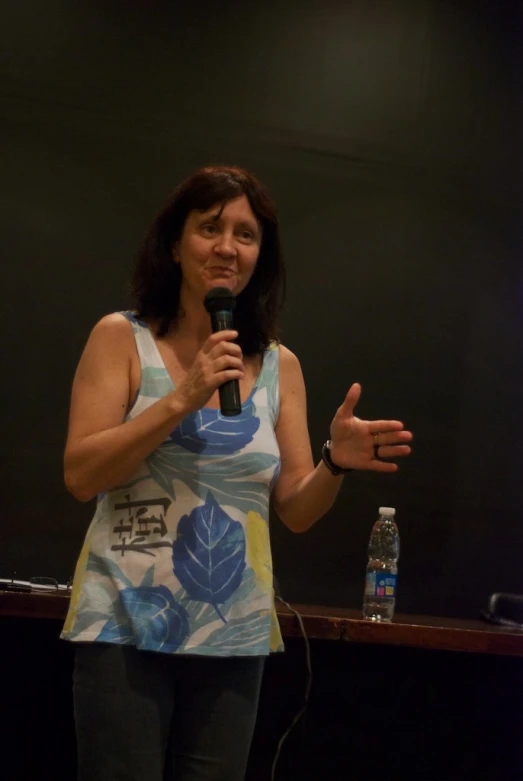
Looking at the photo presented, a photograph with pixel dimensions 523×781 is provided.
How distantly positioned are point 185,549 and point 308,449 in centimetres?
36

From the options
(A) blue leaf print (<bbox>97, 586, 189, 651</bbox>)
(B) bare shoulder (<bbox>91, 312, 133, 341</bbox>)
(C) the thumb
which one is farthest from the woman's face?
(A) blue leaf print (<bbox>97, 586, 189, 651</bbox>)

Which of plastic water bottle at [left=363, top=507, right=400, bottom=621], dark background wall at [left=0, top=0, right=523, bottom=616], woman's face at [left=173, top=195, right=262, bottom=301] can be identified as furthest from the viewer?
dark background wall at [left=0, top=0, right=523, bottom=616]

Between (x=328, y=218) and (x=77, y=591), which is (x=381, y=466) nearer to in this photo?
(x=77, y=591)

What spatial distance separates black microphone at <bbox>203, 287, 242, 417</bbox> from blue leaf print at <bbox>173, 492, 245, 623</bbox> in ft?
0.50

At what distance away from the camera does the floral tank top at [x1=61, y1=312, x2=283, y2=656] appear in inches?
48.3

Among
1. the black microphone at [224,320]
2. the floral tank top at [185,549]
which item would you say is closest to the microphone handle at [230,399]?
the black microphone at [224,320]

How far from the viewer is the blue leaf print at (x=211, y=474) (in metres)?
1.28

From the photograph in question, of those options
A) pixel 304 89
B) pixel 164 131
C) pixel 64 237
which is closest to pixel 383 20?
pixel 304 89

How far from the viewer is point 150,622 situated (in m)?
1.21

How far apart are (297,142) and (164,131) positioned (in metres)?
0.43

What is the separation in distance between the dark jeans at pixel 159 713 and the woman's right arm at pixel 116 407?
0.83 feet

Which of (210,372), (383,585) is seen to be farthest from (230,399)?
(383,585)

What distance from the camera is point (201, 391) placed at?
1.20 m

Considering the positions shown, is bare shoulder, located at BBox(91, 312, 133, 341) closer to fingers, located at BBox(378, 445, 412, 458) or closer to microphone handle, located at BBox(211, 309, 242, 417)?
microphone handle, located at BBox(211, 309, 242, 417)
